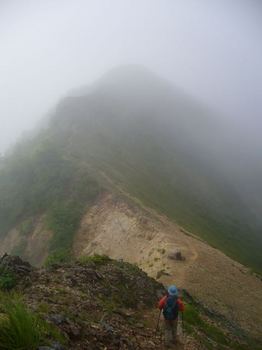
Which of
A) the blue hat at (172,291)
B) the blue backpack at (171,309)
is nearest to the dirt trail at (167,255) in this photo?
the blue backpack at (171,309)

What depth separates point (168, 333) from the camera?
14.7 meters

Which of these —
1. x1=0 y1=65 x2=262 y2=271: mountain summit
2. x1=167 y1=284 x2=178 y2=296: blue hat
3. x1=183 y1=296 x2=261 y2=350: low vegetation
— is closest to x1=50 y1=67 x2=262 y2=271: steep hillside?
x1=0 y1=65 x2=262 y2=271: mountain summit

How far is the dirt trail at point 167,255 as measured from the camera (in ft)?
→ 95.0

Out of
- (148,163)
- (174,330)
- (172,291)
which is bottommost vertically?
(174,330)

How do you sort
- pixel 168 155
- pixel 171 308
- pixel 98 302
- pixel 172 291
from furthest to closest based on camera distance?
pixel 168 155 < pixel 98 302 < pixel 171 308 < pixel 172 291

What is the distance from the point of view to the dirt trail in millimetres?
28953

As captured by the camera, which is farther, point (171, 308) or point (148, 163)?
point (148, 163)

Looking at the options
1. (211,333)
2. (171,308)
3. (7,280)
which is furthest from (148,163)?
(171,308)

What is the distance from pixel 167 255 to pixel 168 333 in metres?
20.1

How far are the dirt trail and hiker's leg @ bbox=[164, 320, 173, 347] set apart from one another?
→ 1247cm

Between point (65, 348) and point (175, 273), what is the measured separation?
22.1 meters

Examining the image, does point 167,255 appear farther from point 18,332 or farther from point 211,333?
point 18,332

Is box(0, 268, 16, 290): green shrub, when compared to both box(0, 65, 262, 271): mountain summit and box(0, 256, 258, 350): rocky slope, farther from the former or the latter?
box(0, 65, 262, 271): mountain summit

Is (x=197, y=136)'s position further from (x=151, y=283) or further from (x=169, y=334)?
(x=169, y=334)
